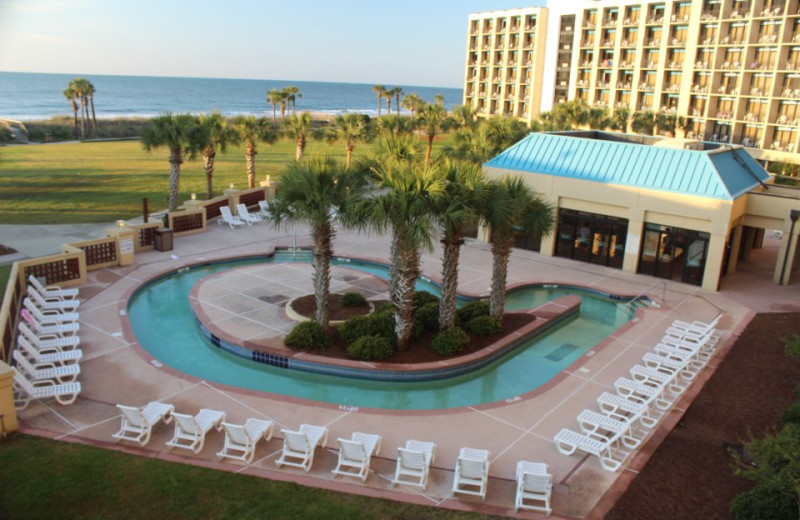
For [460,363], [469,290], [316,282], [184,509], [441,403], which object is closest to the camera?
[184,509]

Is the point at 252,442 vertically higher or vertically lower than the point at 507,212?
lower

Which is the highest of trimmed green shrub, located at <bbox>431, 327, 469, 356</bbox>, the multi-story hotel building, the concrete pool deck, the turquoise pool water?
the multi-story hotel building

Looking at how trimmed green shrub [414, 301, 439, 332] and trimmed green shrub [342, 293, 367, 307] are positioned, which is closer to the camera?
trimmed green shrub [414, 301, 439, 332]

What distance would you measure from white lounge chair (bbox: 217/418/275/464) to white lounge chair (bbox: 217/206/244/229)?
20.3 metres

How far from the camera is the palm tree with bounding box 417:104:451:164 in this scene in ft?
154

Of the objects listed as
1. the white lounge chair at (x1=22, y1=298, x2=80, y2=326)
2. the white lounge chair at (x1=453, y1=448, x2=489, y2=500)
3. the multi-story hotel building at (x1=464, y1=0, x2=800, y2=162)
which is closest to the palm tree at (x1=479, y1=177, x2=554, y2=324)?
the white lounge chair at (x1=453, y1=448, x2=489, y2=500)

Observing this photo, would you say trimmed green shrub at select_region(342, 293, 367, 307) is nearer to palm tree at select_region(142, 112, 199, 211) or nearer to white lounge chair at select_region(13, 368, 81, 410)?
white lounge chair at select_region(13, 368, 81, 410)

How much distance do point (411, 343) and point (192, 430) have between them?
712 centimetres

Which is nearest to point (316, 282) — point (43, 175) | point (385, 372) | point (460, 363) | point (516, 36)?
point (385, 372)

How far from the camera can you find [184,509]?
393 inches

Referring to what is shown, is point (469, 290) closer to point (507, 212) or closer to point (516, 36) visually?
point (507, 212)

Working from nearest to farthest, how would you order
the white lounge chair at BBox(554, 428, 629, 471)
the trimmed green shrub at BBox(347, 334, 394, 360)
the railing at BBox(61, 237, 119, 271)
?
the white lounge chair at BBox(554, 428, 629, 471) < the trimmed green shrub at BBox(347, 334, 394, 360) < the railing at BBox(61, 237, 119, 271)

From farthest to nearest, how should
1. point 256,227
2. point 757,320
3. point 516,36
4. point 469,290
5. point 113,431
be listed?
point 516,36, point 256,227, point 469,290, point 757,320, point 113,431

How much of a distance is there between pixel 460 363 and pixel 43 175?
1484 inches
